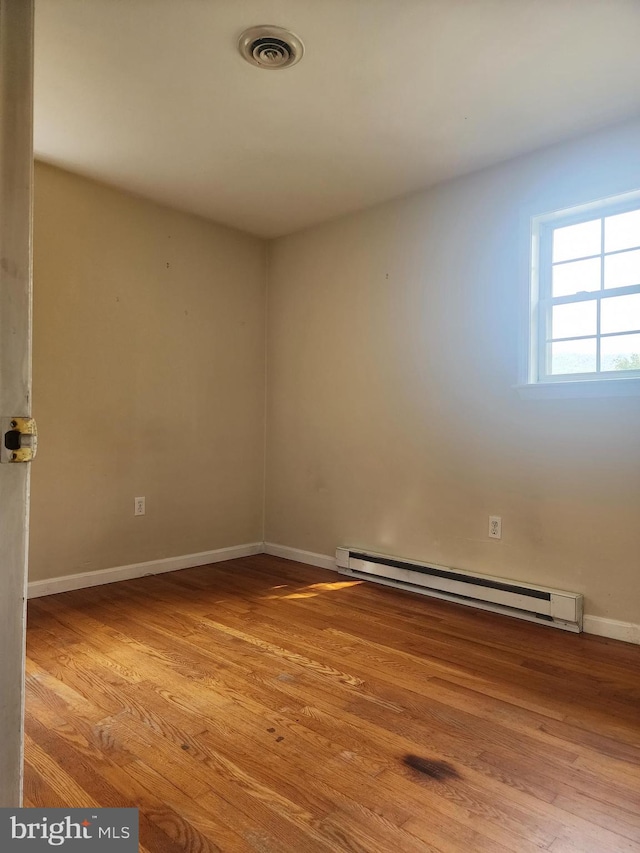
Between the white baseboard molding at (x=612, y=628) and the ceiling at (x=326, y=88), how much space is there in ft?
7.29

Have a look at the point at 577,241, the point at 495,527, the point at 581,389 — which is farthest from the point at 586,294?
the point at 495,527

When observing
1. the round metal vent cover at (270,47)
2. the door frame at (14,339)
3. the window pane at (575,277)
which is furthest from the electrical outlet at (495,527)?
the door frame at (14,339)

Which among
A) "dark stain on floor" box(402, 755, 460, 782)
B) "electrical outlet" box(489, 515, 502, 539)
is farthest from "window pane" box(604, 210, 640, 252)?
"dark stain on floor" box(402, 755, 460, 782)

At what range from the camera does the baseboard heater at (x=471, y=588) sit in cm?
247

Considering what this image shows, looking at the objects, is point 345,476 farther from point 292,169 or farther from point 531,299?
point 292,169

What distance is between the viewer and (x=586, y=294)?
8.45 ft

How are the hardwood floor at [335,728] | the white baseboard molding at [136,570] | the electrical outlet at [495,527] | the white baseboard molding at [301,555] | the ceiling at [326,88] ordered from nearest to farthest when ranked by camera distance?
the hardwood floor at [335,728]
the ceiling at [326,88]
the electrical outlet at [495,527]
the white baseboard molding at [136,570]
the white baseboard molding at [301,555]

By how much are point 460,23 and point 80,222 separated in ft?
7.22

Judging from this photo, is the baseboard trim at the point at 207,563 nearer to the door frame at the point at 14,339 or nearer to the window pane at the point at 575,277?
the window pane at the point at 575,277

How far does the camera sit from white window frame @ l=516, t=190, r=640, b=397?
2.51m

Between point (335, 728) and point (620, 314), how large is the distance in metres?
2.13

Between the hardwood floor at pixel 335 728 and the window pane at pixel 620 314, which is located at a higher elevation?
the window pane at pixel 620 314

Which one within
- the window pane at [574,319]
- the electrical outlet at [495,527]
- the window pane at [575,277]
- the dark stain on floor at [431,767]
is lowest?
the dark stain on floor at [431,767]

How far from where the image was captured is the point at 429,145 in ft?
8.66
